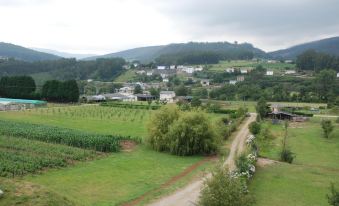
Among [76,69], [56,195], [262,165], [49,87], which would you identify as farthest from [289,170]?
[76,69]

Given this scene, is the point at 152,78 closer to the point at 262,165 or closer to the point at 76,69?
the point at 76,69

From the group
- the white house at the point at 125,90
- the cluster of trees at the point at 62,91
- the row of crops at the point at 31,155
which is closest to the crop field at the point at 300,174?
the row of crops at the point at 31,155

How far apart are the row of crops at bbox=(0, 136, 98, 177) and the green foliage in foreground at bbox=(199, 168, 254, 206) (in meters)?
15.3

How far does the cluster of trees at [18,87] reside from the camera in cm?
9206

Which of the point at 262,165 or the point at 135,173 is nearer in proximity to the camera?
the point at 135,173

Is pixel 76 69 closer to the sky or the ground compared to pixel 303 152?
closer to the sky

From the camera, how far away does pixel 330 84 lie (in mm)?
101250

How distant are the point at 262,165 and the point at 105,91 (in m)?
97.9

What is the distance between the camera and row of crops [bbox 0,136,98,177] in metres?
28.1

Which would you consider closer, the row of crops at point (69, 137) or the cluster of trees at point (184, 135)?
the cluster of trees at point (184, 135)

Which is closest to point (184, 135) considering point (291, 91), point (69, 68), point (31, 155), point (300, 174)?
point (300, 174)

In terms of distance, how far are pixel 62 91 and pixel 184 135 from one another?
57346mm

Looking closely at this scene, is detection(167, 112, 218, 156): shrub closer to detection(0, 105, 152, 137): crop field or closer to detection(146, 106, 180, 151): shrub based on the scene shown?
detection(146, 106, 180, 151): shrub

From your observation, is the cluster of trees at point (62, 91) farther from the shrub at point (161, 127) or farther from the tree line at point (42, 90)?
the shrub at point (161, 127)
